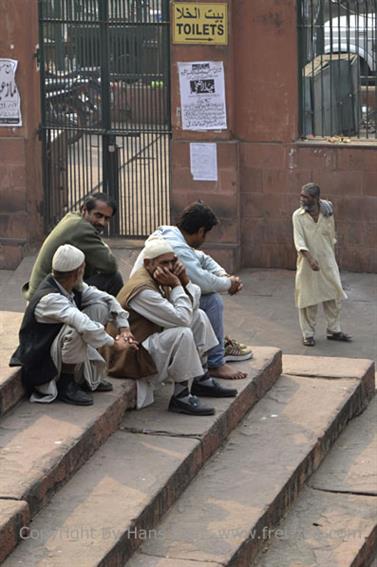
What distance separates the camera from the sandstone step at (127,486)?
651 centimetres

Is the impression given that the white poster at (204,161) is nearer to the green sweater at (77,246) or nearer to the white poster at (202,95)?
the white poster at (202,95)

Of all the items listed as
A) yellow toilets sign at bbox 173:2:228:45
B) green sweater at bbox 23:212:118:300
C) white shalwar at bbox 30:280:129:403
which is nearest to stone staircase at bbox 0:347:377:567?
white shalwar at bbox 30:280:129:403

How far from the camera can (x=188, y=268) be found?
8438 millimetres

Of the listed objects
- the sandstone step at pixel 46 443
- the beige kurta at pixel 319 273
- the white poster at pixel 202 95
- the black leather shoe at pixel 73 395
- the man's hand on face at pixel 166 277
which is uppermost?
the white poster at pixel 202 95

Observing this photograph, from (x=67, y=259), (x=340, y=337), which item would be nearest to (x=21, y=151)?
(x=340, y=337)

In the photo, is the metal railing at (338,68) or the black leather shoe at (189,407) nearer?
the black leather shoe at (189,407)

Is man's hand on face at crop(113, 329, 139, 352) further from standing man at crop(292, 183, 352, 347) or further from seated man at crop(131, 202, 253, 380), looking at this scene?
standing man at crop(292, 183, 352, 347)

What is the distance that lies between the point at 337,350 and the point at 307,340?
262mm

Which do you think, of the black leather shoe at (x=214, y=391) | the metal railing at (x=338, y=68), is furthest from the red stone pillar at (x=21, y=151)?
the black leather shoe at (x=214, y=391)

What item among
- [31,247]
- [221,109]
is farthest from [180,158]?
[31,247]

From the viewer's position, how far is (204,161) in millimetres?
12766

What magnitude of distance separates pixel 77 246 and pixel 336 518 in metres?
2.24

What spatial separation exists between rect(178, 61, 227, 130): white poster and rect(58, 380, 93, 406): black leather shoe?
5.29 m

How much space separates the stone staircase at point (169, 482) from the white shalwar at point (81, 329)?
13cm
